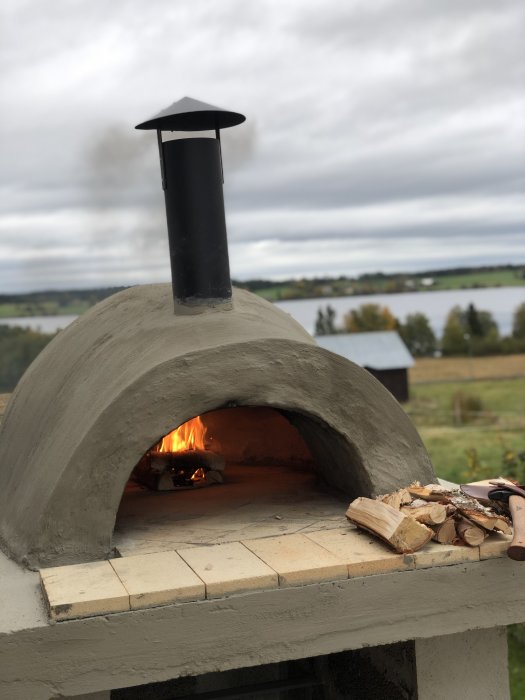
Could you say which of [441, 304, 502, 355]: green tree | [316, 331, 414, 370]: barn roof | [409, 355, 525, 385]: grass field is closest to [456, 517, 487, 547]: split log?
[316, 331, 414, 370]: barn roof

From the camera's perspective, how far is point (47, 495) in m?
3.71

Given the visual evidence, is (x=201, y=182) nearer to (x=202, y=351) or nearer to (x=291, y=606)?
(x=202, y=351)

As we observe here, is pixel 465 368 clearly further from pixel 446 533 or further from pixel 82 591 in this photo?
pixel 82 591

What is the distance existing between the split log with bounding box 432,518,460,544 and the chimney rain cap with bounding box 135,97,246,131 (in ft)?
7.06

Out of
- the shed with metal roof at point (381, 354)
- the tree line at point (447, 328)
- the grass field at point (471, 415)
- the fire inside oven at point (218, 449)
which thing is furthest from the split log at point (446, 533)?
the tree line at point (447, 328)

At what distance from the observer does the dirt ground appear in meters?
25.2

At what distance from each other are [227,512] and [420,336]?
24867 millimetres

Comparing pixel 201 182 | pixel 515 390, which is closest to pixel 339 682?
pixel 201 182

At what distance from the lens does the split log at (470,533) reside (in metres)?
3.62

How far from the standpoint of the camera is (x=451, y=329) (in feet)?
94.6

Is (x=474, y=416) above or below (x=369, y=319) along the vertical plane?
below

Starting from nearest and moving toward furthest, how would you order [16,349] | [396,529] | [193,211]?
[396,529] → [193,211] → [16,349]

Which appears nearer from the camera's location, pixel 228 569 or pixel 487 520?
pixel 228 569

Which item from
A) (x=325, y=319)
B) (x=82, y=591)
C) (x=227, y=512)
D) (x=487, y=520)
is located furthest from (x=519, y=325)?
(x=82, y=591)
